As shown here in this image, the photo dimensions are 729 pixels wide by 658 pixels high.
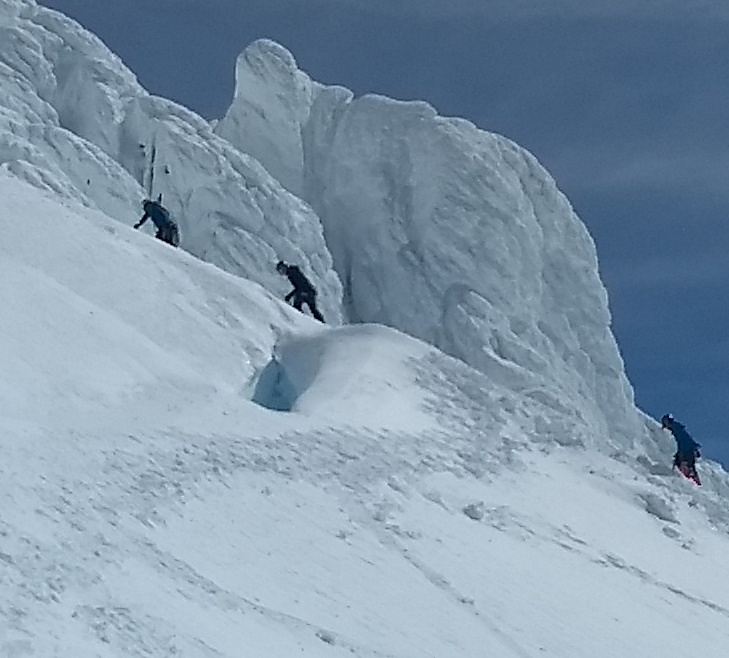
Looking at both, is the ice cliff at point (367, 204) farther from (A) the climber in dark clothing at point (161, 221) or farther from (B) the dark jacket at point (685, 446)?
(B) the dark jacket at point (685, 446)

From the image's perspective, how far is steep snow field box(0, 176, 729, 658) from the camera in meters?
9.72

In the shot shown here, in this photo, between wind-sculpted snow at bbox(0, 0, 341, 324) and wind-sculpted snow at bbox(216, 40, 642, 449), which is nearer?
wind-sculpted snow at bbox(0, 0, 341, 324)

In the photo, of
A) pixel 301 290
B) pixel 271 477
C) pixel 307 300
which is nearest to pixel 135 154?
pixel 301 290

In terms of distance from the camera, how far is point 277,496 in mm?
13078

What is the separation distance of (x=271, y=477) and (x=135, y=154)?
27.1 m

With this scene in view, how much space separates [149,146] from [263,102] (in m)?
6.63

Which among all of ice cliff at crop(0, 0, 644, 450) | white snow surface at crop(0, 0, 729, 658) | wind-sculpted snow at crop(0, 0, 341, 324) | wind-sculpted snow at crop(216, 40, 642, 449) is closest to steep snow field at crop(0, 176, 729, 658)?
white snow surface at crop(0, 0, 729, 658)

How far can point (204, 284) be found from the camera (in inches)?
832

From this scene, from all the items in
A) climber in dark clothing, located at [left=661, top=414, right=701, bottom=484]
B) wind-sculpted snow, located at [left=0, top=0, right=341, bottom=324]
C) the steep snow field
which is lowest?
the steep snow field

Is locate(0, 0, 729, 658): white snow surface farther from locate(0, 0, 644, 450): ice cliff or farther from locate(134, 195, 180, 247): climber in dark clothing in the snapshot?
locate(134, 195, 180, 247): climber in dark clothing

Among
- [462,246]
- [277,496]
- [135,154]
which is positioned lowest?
[277,496]

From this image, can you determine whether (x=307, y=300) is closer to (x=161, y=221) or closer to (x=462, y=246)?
(x=161, y=221)

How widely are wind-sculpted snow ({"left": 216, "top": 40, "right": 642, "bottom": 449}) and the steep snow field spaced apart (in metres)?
16.6

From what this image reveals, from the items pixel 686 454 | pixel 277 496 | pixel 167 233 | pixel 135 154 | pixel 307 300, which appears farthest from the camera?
pixel 135 154
